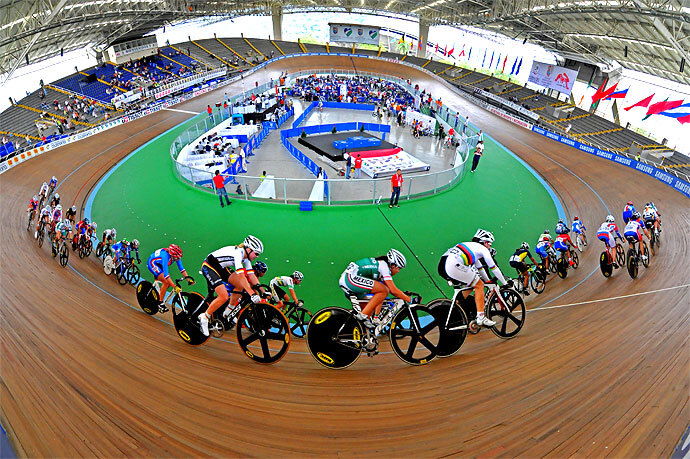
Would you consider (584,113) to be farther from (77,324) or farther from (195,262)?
(77,324)

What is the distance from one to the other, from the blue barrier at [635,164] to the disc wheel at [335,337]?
14.3 meters

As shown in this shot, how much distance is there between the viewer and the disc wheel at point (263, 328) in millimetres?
3939

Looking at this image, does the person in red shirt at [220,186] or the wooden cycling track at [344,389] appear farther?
the person in red shirt at [220,186]

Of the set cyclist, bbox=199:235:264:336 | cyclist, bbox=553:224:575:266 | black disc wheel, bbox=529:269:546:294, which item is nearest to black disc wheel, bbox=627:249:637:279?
cyclist, bbox=553:224:575:266

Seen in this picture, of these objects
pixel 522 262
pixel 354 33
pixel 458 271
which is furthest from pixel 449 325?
pixel 354 33

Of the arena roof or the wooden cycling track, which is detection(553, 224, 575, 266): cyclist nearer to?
the wooden cycling track

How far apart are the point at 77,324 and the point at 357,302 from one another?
4448mm

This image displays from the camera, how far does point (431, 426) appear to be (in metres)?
3.28

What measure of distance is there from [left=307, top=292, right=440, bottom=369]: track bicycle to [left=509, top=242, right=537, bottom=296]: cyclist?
288 centimetres

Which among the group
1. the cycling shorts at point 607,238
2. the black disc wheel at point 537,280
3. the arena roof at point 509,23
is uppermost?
the arena roof at point 509,23

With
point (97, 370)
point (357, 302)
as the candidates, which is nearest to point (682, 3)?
point (357, 302)

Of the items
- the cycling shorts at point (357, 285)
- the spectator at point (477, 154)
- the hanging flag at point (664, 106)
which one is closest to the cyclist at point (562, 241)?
the cycling shorts at point (357, 285)

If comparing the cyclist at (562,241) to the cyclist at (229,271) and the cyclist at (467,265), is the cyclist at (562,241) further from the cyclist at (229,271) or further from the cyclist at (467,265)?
the cyclist at (229,271)

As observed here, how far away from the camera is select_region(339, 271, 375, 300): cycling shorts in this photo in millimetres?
3697
